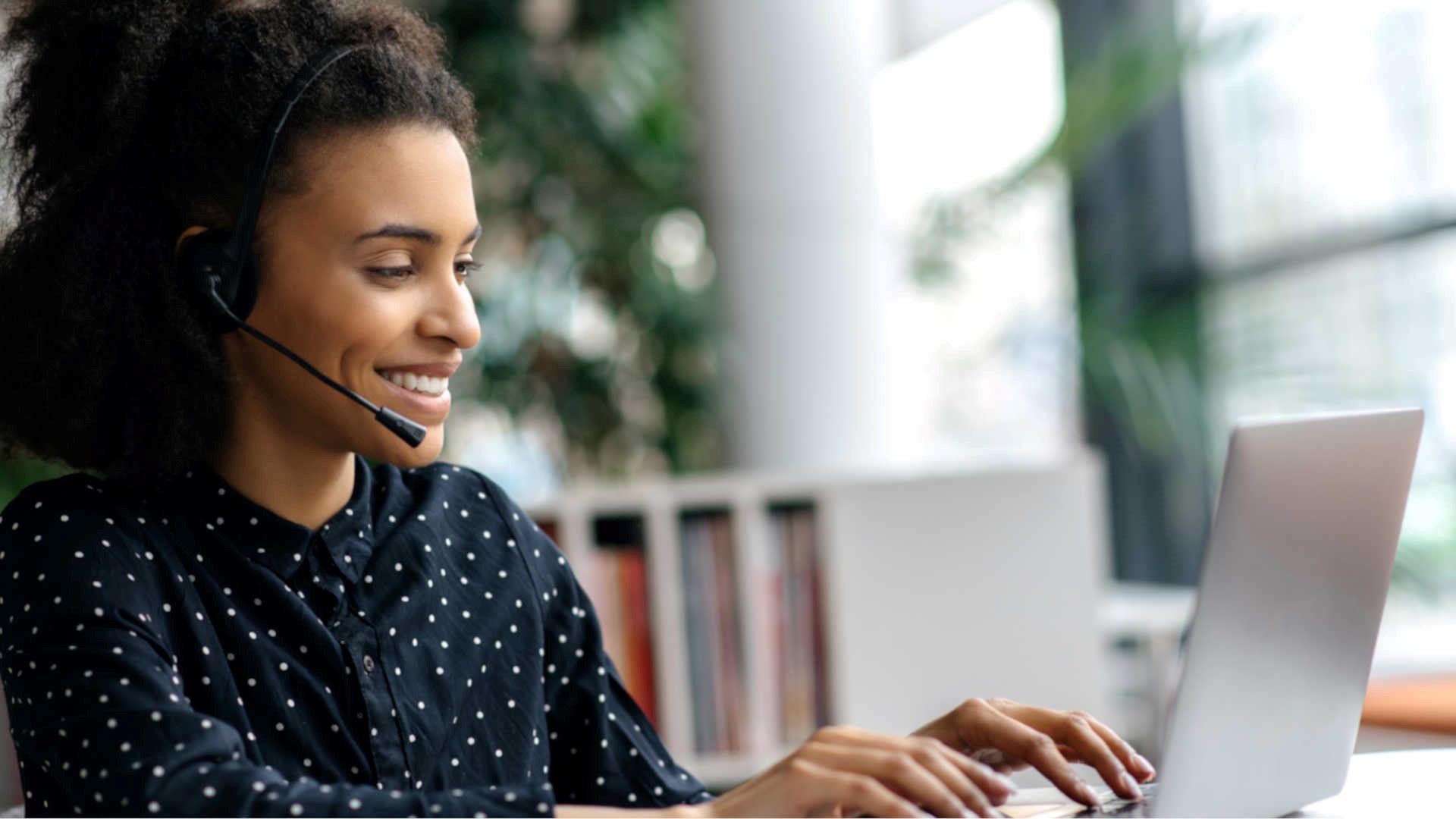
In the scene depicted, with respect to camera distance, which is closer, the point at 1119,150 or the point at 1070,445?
the point at 1119,150

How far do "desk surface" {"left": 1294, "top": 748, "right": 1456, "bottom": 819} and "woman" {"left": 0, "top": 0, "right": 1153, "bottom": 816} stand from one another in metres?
0.16

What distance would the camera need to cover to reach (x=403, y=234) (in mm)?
1037

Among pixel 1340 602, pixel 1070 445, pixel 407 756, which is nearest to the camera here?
pixel 1340 602

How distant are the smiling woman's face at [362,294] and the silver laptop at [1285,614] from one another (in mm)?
556

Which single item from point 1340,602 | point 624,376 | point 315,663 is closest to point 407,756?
point 315,663

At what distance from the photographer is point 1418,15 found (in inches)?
112

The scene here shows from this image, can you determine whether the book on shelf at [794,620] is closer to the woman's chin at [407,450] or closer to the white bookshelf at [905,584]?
the white bookshelf at [905,584]

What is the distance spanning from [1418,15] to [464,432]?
7.32 feet

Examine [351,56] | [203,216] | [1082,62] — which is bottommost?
[203,216]

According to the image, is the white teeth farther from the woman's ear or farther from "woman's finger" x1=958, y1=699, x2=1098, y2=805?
"woman's finger" x1=958, y1=699, x2=1098, y2=805

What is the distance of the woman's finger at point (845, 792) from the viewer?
81 centimetres

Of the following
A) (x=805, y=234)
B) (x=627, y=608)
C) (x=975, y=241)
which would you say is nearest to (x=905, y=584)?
(x=627, y=608)

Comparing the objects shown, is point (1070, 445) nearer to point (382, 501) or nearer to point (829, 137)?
point (829, 137)

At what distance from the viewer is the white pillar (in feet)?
9.45
